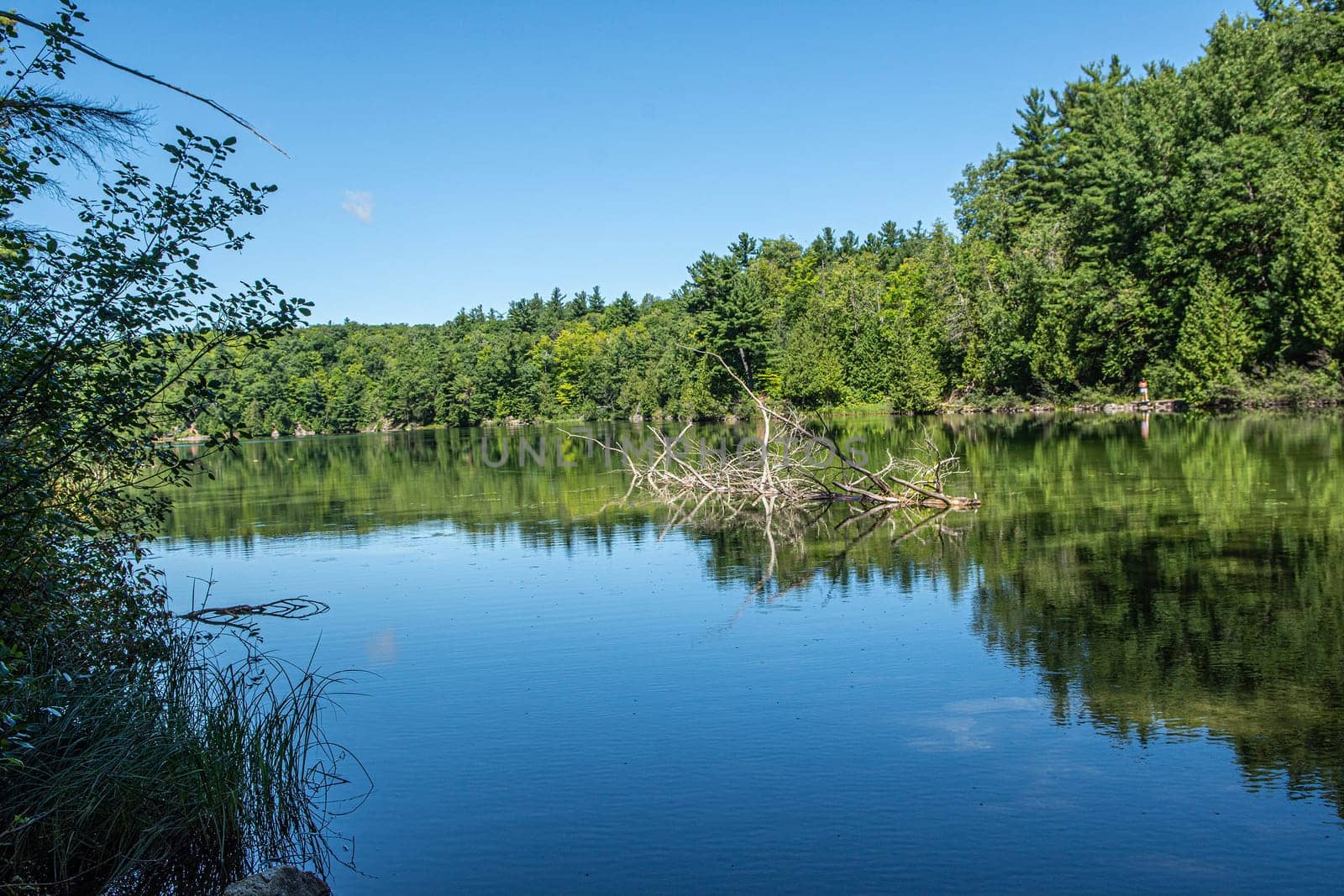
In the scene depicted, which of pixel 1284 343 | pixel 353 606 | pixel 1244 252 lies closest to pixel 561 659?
pixel 353 606

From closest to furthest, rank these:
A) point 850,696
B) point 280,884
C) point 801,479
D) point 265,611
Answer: point 280,884, point 850,696, point 265,611, point 801,479

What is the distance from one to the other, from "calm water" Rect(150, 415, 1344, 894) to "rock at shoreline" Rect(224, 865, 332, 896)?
0.41 meters

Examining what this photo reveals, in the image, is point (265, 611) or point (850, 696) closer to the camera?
point (850, 696)

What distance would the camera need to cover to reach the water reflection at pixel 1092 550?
7.71 meters

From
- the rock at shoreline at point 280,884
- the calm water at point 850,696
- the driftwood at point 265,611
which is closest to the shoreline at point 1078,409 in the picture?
the calm water at point 850,696

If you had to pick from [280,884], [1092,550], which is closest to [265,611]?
[280,884]

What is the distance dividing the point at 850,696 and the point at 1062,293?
48.4 meters

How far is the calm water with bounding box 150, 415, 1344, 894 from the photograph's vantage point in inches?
227

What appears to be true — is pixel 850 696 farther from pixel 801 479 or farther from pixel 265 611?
pixel 801 479

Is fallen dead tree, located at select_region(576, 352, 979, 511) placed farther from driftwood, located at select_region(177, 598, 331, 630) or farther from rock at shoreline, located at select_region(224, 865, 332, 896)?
rock at shoreline, located at select_region(224, 865, 332, 896)

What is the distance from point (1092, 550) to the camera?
13891mm

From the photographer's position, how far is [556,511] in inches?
866

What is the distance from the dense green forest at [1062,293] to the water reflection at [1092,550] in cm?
586

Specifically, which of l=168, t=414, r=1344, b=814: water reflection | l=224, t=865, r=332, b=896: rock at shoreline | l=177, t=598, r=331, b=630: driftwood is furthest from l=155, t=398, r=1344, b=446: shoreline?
l=177, t=598, r=331, b=630: driftwood
